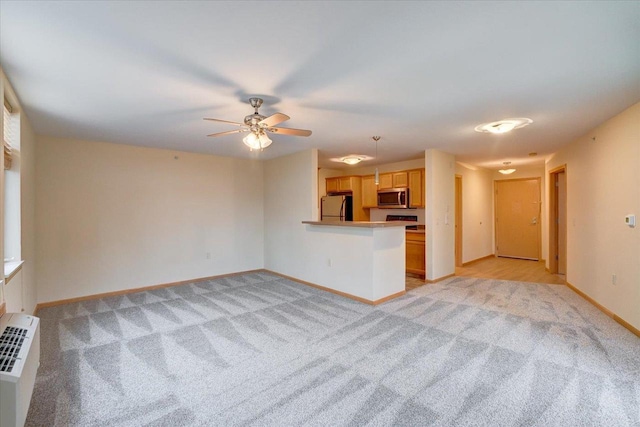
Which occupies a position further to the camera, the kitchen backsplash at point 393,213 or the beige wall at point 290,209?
the kitchen backsplash at point 393,213

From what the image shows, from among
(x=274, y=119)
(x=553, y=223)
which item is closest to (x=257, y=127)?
(x=274, y=119)

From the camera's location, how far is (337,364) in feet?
8.09

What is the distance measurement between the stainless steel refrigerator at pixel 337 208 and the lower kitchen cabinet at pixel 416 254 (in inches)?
54.9

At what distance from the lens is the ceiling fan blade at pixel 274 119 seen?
2.49 m

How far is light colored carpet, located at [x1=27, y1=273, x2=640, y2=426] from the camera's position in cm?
189

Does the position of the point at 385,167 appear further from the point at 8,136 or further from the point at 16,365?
the point at 16,365

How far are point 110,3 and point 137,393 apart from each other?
2.54m

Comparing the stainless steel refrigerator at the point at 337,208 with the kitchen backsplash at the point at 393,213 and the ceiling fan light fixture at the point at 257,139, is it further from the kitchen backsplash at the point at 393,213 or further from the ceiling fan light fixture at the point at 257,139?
the ceiling fan light fixture at the point at 257,139

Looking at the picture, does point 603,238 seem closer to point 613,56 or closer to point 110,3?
point 613,56

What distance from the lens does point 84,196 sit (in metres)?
4.43

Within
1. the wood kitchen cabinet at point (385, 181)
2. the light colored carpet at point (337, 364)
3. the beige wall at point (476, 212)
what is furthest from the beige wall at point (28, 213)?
the beige wall at point (476, 212)

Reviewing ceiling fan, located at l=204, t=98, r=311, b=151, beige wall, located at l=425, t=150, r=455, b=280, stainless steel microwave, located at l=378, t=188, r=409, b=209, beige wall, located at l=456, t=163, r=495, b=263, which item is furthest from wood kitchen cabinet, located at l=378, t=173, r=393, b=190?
ceiling fan, located at l=204, t=98, r=311, b=151

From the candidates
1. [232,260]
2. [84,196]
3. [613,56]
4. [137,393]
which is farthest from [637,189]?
[84,196]

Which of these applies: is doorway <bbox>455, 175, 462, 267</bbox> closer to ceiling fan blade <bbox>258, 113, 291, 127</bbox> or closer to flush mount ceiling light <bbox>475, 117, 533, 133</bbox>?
flush mount ceiling light <bbox>475, 117, 533, 133</bbox>
